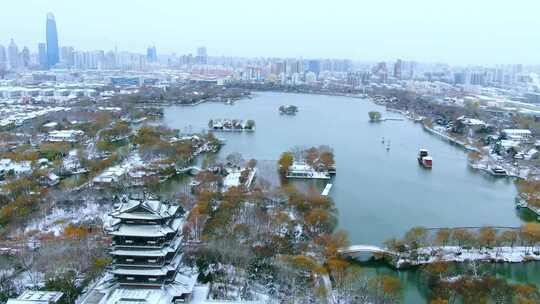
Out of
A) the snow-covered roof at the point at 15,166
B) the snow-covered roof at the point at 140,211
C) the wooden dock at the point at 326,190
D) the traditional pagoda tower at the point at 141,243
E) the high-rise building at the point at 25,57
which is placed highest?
the high-rise building at the point at 25,57

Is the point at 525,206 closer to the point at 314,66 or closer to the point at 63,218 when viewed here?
the point at 63,218

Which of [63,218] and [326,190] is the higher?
[326,190]

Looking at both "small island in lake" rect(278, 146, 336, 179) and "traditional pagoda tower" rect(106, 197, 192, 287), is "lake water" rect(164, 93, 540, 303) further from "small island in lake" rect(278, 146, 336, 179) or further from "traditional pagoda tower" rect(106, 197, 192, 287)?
"traditional pagoda tower" rect(106, 197, 192, 287)

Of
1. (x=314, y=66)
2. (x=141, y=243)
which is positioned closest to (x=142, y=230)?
(x=141, y=243)

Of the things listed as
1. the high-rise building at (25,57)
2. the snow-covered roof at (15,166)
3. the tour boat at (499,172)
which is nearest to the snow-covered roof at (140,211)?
the snow-covered roof at (15,166)

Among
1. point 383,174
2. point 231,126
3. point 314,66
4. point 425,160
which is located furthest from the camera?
point 314,66

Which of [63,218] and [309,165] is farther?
[309,165]

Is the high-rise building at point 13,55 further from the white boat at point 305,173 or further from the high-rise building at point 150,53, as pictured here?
the white boat at point 305,173
